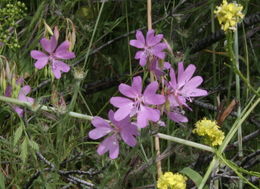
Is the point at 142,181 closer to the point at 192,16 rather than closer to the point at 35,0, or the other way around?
the point at 192,16

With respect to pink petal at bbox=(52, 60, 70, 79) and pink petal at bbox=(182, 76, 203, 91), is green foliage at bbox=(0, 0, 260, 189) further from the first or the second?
pink petal at bbox=(182, 76, 203, 91)

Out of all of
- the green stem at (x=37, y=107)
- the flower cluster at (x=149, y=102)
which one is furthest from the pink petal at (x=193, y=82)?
the green stem at (x=37, y=107)

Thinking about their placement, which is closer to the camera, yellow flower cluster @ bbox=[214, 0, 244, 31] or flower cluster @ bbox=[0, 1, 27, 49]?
yellow flower cluster @ bbox=[214, 0, 244, 31]

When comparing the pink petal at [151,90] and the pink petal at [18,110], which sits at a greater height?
the pink petal at [151,90]

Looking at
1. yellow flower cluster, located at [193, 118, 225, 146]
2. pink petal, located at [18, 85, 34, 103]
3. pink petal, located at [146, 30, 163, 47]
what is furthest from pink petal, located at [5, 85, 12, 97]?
yellow flower cluster, located at [193, 118, 225, 146]

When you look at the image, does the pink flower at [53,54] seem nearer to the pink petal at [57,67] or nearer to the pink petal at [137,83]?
the pink petal at [57,67]

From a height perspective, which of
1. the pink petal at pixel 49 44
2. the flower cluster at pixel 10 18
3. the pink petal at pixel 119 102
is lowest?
the pink petal at pixel 119 102
